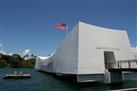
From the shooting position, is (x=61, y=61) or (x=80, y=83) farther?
(x=61, y=61)

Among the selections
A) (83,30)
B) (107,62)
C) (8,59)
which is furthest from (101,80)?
(8,59)

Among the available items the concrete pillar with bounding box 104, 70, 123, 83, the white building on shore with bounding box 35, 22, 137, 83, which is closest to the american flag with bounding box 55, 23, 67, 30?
the white building on shore with bounding box 35, 22, 137, 83

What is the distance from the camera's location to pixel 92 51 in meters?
25.1

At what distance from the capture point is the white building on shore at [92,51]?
78.5 feet

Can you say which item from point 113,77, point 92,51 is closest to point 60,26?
point 92,51

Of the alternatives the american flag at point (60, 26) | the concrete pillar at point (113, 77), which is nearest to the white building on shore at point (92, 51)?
the concrete pillar at point (113, 77)

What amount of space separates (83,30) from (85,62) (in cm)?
430

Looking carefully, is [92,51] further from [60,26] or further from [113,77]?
[60,26]

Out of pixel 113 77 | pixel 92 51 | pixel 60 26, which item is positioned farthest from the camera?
pixel 60 26

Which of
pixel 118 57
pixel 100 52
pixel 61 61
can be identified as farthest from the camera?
pixel 61 61

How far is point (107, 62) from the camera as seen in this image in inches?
1133

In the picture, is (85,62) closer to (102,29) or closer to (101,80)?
(101,80)

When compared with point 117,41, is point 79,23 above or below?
above

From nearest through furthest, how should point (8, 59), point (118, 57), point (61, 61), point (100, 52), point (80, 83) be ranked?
point (80, 83) → point (100, 52) → point (118, 57) → point (61, 61) → point (8, 59)
